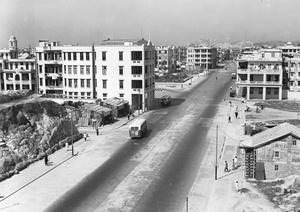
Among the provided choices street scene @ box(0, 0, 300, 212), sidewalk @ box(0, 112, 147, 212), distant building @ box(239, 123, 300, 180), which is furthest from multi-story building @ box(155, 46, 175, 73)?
distant building @ box(239, 123, 300, 180)

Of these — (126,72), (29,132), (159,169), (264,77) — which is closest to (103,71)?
(126,72)

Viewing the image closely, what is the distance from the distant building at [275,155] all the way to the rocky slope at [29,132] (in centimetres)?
2598

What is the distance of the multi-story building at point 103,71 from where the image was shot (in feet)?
284

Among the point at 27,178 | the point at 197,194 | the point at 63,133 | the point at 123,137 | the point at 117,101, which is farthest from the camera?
the point at 117,101

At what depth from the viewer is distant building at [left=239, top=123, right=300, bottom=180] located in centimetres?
4191

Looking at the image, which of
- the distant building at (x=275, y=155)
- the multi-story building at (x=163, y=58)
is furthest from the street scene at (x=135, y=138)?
the multi-story building at (x=163, y=58)

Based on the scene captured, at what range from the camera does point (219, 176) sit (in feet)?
147

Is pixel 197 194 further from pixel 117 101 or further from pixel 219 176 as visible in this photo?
pixel 117 101

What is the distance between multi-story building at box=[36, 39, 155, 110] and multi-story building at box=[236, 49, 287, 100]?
1009 inches

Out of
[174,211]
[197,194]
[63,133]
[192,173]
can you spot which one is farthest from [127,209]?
[63,133]

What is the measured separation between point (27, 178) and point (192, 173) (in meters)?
18.2

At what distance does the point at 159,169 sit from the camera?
4725cm

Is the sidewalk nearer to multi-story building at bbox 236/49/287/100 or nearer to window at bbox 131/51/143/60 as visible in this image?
window at bbox 131/51/143/60

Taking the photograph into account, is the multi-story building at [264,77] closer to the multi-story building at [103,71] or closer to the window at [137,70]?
the multi-story building at [103,71]
